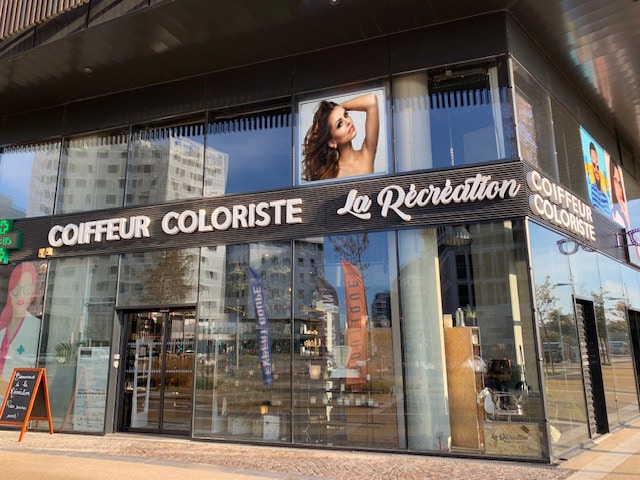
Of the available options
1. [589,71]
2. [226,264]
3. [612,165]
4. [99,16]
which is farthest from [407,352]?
[612,165]

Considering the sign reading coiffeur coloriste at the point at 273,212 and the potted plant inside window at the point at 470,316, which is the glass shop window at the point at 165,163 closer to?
the sign reading coiffeur coloriste at the point at 273,212

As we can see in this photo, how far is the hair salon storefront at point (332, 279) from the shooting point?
7750mm

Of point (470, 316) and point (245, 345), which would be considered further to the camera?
point (245, 345)

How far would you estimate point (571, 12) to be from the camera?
8258 millimetres

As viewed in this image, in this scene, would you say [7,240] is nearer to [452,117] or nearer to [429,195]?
[429,195]

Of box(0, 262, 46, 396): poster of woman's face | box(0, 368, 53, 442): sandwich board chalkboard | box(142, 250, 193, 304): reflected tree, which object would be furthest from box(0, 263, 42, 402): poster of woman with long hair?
box(142, 250, 193, 304): reflected tree

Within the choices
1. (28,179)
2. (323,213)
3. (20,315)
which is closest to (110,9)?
(323,213)

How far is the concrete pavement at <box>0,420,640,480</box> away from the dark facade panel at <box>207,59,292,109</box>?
6.32 m

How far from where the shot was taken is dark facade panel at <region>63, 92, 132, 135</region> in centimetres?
1101

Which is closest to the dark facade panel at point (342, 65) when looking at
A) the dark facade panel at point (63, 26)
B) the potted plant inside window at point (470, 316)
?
the dark facade panel at point (63, 26)

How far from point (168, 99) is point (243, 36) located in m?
2.47

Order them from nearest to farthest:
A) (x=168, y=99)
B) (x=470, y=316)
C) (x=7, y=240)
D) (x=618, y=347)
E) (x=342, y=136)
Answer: (x=470, y=316) < (x=342, y=136) < (x=168, y=99) < (x=618, y=347) < (x=7, y=240)

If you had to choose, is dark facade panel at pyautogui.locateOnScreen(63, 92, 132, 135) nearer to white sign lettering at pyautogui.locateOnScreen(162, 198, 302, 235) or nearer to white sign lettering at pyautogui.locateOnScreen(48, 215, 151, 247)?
white sign lettering at pyautogui.locateOnScreen(48, 215, 151, 247)

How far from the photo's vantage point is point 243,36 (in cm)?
905
